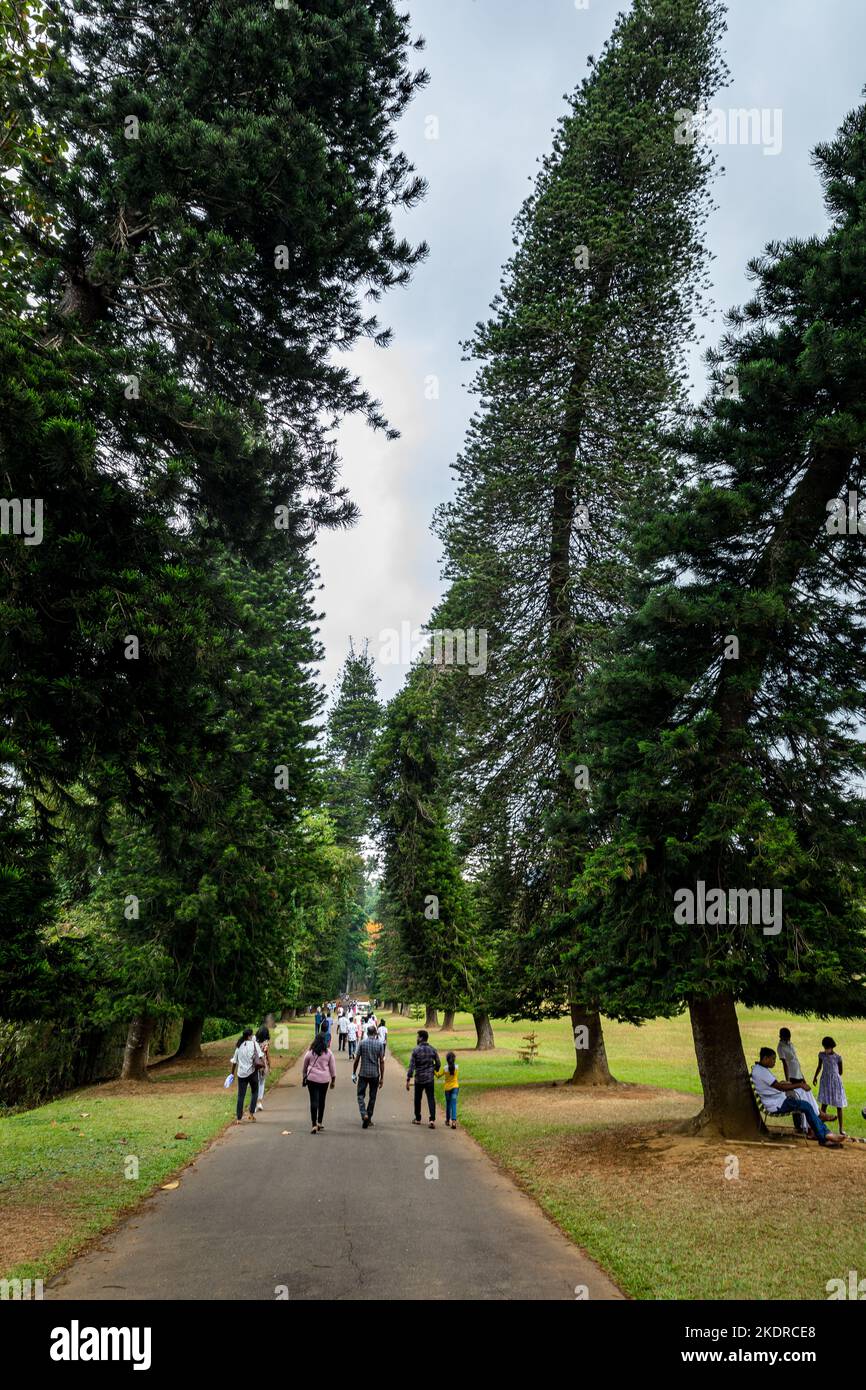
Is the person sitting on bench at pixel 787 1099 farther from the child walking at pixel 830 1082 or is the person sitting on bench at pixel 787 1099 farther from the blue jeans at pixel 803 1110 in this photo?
the child walking at pixel 830 1082

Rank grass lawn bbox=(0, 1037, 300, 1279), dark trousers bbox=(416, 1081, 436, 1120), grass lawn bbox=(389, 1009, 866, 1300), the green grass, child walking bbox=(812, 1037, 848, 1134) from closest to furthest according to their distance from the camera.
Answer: grass lawn bbox=(389, 1009, 866, 1300), grass lawn bbox=(0, 1037, 300, 1279), child walking bbox=(812, 1037, 848, 1134), dark trousers bbox=(416, 1081, 436, 1120), the green grass

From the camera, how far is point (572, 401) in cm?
1877

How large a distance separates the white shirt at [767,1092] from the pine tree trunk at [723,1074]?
0.17m

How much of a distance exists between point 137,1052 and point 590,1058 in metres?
12.2

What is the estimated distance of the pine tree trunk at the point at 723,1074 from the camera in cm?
1074

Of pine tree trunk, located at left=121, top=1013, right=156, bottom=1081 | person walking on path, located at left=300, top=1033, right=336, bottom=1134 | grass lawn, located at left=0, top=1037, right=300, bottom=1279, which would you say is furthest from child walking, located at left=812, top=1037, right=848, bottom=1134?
pine tree trunk, located at left=121, top=1013, right=156, bottom=1081

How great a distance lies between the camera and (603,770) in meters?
11.6

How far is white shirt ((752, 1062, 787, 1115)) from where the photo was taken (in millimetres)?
10742

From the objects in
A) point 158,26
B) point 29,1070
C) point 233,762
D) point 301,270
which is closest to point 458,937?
point 29,1070

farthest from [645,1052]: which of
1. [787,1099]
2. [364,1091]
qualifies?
[787,1099]

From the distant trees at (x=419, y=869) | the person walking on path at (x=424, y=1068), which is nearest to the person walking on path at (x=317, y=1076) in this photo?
the person walking on path at (x=424, y=1068)

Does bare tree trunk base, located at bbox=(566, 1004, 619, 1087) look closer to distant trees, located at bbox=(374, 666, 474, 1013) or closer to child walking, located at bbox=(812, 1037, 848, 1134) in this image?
child walking, located at bbox=(812, 1037, 848, 1134)

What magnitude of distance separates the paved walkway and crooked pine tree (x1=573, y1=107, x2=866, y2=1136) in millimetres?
3334

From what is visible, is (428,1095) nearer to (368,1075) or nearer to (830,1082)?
(368,1075)
